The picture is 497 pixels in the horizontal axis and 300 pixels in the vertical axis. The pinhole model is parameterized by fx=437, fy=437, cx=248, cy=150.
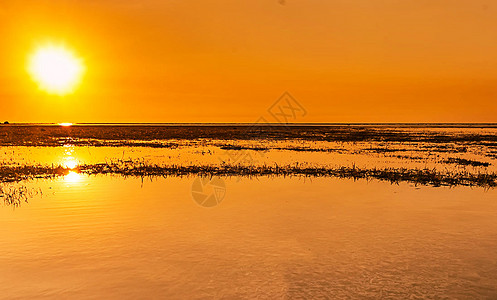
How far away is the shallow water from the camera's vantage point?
739 cm

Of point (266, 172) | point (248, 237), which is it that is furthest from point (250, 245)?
point (266, 172)

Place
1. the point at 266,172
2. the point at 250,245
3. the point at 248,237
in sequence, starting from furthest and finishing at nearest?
the point at 266,172, the point at 248,237, the point at 250,245

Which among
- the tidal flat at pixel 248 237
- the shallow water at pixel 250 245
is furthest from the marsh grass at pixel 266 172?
the shallow water at pixel 250 245

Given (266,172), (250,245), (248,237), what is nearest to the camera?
(250,245)

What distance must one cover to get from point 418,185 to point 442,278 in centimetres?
1190

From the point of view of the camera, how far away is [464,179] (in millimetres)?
20578

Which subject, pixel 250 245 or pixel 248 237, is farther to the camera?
pixel 248 237

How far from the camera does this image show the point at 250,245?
9844 mm

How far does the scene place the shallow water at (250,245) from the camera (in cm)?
739

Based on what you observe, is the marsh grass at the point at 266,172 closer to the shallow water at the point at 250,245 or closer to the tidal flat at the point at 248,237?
the tidal flat at the point at 248,237

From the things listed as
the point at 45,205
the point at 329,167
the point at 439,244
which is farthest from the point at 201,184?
the point at 439,244

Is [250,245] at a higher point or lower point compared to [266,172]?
lower

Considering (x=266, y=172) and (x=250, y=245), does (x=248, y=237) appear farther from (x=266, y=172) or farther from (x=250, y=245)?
(x=266, y=172)

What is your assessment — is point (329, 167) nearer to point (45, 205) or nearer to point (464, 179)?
point (464, 179)
